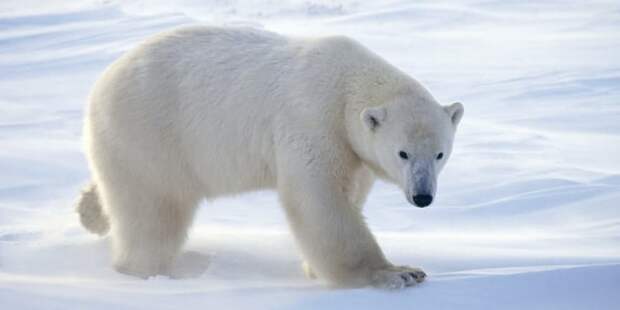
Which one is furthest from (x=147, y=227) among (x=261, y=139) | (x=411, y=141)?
(x=411, y=141)

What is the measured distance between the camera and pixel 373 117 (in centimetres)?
439

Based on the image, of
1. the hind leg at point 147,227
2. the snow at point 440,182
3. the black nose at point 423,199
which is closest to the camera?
the snow at point 440,182

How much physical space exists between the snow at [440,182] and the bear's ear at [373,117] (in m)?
0.77

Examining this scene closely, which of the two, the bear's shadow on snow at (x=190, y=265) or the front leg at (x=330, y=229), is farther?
the bear's shadow on snow at (x=190, y=265)

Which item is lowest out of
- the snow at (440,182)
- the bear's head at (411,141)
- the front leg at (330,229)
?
the snow at (440,182)

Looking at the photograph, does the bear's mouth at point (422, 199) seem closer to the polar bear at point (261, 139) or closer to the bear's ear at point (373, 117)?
the polar bear at point (261, 139)

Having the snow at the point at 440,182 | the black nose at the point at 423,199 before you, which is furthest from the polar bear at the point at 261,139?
the snow at the point at 440,182

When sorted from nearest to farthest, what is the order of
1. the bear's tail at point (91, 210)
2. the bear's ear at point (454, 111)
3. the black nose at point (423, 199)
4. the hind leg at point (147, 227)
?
the black nose at point (423, 199)
the bear's ear at point (454, 111)
the hind leg at point (147, 227)
the bear's tail at point (91, 210)

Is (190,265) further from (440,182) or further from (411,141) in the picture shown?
(440,182)

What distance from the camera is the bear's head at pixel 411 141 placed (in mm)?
4285

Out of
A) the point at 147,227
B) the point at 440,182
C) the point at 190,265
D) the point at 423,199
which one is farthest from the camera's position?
the point at 440,182

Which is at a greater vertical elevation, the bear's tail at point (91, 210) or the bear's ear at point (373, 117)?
the bear's ear at point (373, 117)

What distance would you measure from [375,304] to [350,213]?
810 millimetres

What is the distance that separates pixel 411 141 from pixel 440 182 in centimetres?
268
